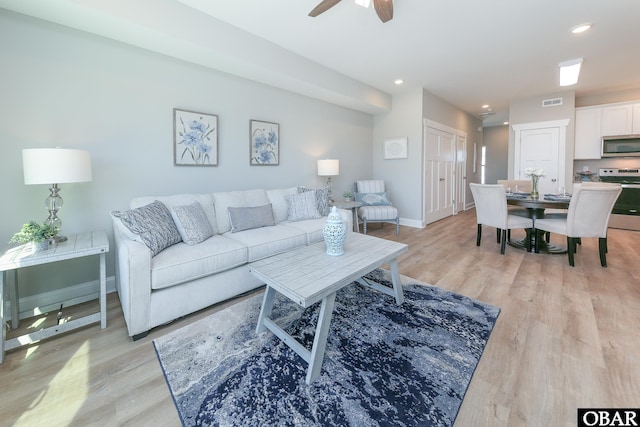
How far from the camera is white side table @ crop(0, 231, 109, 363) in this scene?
1566 millimetres

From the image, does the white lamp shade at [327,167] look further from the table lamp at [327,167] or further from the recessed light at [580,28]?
the recessed light at [580,28]

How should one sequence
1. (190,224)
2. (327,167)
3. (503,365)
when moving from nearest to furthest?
1. (503,365)
2. (190,224)
3. (327,167)

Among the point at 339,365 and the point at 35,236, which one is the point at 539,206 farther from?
the point at 35,236

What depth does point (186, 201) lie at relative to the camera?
2.61 metres

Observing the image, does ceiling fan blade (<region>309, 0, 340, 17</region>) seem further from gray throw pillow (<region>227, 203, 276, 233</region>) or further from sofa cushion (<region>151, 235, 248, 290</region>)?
sofa cushion (<region>151, 235, 248, 290</region>)

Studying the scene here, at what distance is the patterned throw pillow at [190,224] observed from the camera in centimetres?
229

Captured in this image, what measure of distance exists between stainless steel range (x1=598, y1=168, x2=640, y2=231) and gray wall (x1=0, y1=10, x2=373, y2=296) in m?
6.18

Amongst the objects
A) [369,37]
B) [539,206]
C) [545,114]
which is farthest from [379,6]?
[545,114]

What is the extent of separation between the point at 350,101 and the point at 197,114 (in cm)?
250

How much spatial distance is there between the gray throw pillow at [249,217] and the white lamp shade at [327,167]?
1.42 m

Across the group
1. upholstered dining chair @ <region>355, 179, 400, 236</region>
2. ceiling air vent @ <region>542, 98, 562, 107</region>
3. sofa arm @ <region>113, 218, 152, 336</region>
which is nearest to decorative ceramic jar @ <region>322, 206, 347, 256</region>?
sofa arm @ <region>113, 218, 152, 336</region>

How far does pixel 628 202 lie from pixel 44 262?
7516 millimetres

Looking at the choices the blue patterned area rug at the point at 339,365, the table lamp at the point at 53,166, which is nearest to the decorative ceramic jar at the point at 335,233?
the blue patterned area rug at the point at 339,365

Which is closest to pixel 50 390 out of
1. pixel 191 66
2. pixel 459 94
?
pixel 191 66
